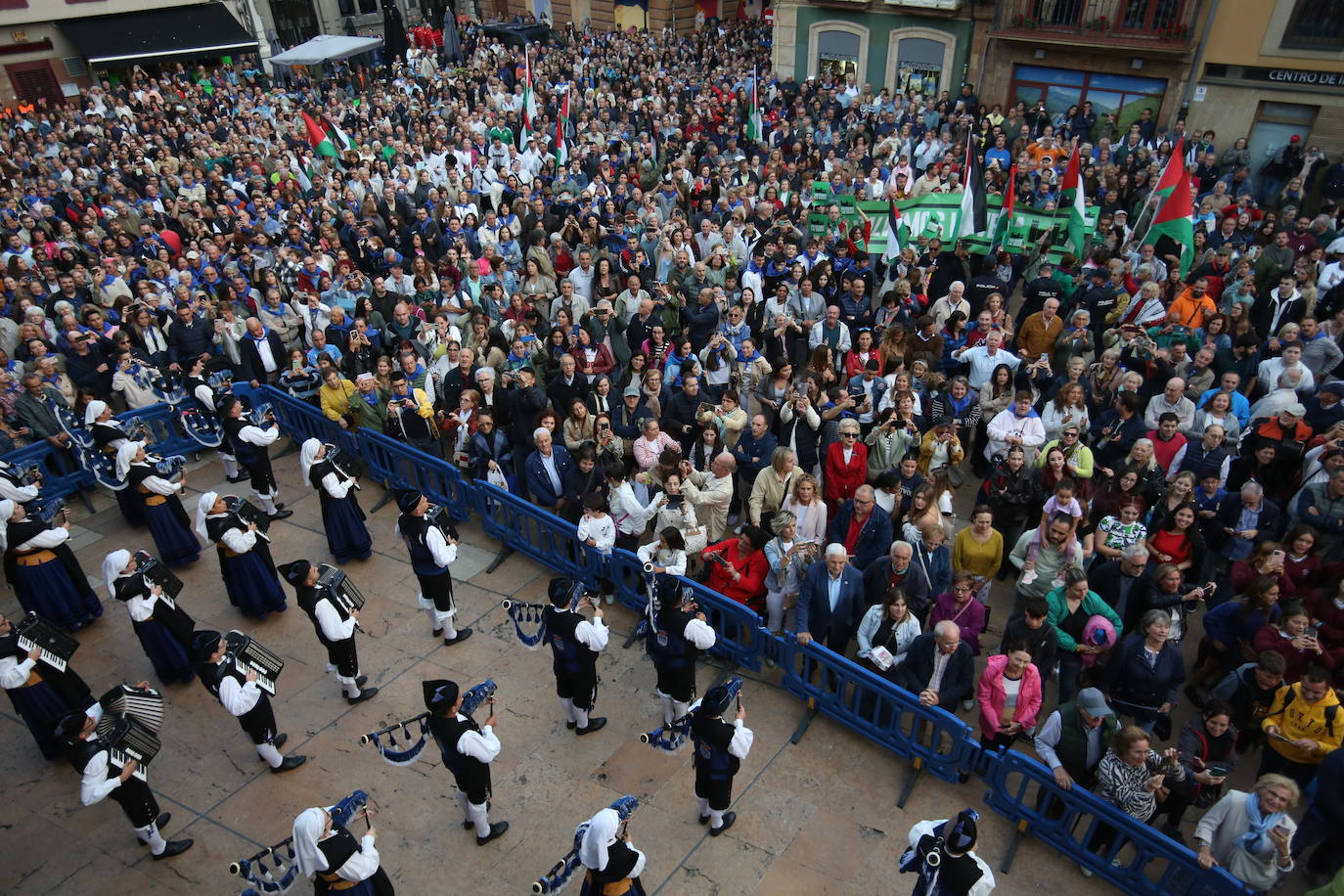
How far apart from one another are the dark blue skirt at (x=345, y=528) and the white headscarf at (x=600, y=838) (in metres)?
5.14

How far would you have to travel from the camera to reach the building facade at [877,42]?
75.1 feet

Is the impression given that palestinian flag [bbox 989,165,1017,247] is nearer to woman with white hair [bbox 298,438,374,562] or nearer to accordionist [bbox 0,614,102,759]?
woman with white hair [bbox 298,438,374,562]

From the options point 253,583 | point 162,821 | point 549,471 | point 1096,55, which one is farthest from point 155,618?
point 1096,55

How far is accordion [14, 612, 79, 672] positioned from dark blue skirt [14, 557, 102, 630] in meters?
1.56

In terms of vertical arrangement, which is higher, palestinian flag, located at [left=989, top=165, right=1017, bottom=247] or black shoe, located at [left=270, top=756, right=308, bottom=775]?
palestinian flag, located at [left=989, top=165, right=1017, bottom=247]

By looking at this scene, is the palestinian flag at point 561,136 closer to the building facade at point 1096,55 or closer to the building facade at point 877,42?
the building facade at point 877,42

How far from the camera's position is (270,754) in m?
6.82

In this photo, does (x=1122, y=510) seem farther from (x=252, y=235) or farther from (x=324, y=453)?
(x=252, y=235)

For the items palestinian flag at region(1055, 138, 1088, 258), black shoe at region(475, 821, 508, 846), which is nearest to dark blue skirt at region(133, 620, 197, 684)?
black shoe at region(475, 821, 508, 846)

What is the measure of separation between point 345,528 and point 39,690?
297 cm

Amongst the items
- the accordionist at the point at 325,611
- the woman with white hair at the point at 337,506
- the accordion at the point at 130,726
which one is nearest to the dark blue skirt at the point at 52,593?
the woman with white hair at the point at 337,506

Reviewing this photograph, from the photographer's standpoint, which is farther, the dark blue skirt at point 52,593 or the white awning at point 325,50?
the white awning at point 325,50

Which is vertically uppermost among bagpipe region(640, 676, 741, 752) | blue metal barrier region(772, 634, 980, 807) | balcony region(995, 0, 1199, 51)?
balcony region(995, 0, 1199, 51)

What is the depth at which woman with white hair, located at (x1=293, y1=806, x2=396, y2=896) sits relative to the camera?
4910mm
